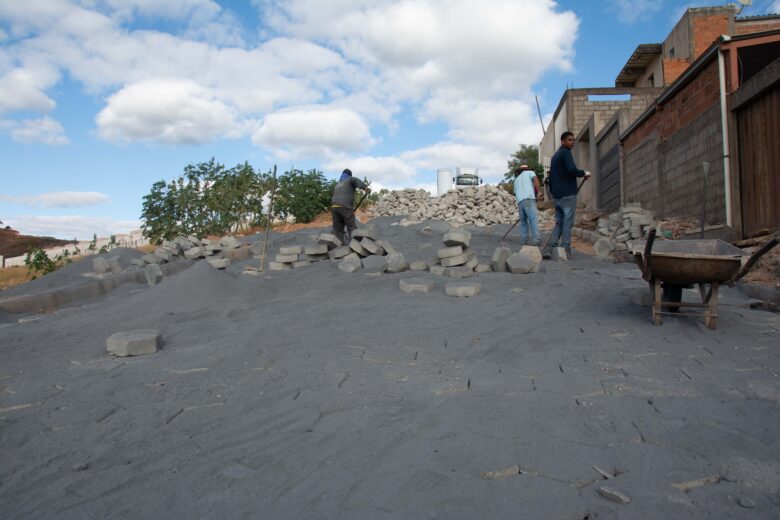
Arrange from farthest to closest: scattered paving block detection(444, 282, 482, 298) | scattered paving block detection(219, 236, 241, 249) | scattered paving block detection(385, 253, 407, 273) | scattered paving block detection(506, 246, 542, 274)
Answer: scattered paving block detection(219, 236, 241, 249) → scattered paving block detection(385, 253, 407, 273) → scattered paving block detection(506, 246, 542, 274) → scattered paving block detection(444, 282, 482, 298)

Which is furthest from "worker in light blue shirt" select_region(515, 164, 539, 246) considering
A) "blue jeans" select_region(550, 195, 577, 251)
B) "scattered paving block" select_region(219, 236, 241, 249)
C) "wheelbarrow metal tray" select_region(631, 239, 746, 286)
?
"scattered paving block" select_region(219, 236, 241, 249)

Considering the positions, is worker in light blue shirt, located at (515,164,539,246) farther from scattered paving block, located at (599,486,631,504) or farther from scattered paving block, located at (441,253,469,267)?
scattered paving block, located at (599,486,631,504)

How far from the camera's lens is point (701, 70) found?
29.5ft

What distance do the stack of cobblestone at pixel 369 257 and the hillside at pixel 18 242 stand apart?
65.2 ft

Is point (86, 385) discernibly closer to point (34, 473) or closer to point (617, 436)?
point (34, 473)

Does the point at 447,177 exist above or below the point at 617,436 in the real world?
above

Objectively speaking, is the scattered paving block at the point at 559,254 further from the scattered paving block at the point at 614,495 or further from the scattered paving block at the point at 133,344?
the scattered paving block at the point at 614,495

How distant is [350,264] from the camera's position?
27.1 ft

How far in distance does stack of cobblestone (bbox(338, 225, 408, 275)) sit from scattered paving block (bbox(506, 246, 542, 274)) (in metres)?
1.63

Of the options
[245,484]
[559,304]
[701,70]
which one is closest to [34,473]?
[245,484]

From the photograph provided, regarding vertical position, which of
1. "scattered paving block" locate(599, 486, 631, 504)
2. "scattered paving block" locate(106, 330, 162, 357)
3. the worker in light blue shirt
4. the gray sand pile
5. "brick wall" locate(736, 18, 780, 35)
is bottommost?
"scattered paving block" locate(599, 486, 631, 504)

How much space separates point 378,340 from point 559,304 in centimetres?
210

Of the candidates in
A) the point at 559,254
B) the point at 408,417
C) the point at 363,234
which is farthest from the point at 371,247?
the point at 408,417

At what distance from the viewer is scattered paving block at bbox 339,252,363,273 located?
8.19 m
